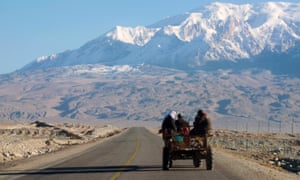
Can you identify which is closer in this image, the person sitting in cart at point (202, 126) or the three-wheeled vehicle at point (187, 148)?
the three-wheeled vehicle at point (187, 148)

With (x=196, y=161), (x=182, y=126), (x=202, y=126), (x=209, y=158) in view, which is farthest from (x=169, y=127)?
(x=196, y=161)

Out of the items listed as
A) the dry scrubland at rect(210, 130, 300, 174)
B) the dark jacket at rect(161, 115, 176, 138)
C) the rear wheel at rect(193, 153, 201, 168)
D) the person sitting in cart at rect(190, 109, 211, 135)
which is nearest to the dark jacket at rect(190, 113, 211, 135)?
the person sitting in cart at rect(190, 109, 211, 135)

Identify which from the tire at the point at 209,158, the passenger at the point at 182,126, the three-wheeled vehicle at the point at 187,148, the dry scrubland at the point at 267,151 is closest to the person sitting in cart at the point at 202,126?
the three-wheeled vehicle at the point at 187,148

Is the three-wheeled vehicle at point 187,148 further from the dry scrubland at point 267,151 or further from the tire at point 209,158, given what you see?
the dry scrubland at point 267,151

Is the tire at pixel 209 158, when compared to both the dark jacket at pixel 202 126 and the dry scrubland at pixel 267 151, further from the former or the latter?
the dry scrubland at pixel 267 151

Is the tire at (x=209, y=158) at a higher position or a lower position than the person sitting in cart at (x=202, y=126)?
lower

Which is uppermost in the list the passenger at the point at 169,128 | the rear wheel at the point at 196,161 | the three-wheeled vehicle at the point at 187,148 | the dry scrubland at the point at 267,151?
the passenger at the point at 169,128

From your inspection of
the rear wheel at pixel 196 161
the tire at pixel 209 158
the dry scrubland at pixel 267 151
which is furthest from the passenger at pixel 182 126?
the dry scrubland at pixel 267 151

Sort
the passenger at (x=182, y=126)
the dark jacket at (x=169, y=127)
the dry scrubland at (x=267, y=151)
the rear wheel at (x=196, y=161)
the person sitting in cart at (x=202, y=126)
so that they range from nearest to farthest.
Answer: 1. the person sitting in cart at (x=202, y=126)
2. the dark jacket at (x=169, y=127)
3. the rear wheel at (x=196, y=161)
4. the passenger at (x=182, y=126)
5. the dry scrubland at (x=267, y=151)

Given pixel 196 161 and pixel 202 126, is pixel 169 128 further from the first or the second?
pixel 196 161

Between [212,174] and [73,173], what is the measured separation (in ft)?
16.1

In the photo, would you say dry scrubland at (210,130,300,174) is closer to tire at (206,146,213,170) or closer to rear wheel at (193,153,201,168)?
rear wheel at (193,153,201,168)

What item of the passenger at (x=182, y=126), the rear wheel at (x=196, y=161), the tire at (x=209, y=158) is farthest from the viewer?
the passenger at (x=182, y=126)

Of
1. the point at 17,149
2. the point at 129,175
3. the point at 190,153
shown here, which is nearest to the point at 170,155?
the point at 190,153
